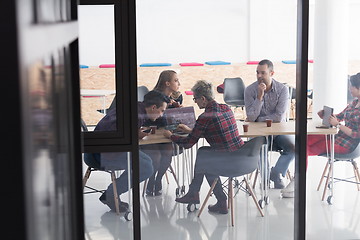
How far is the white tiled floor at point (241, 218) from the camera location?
3607 mm

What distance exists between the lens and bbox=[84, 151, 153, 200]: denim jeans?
11.6 ft

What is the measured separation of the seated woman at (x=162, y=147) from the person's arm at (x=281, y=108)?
1.76ft

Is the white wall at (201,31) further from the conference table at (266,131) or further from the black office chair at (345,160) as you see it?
the black office chair at (345,160)

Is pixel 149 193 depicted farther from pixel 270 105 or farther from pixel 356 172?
pixel 356 172

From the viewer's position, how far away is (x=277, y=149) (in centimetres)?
363

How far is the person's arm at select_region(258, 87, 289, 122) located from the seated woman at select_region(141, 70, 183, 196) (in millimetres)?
537

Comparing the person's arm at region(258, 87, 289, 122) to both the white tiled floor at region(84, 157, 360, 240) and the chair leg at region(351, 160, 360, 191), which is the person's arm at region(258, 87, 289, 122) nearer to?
the white tiled floor at region(84, 157, 360, 240)

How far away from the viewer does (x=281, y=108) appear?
11.8 ft

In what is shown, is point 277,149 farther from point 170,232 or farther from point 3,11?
point 3,11

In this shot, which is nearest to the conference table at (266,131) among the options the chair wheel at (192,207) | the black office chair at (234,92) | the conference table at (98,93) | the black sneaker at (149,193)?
the black office chair at (234,92)

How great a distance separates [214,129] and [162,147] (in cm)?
33

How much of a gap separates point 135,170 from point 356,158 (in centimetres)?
136

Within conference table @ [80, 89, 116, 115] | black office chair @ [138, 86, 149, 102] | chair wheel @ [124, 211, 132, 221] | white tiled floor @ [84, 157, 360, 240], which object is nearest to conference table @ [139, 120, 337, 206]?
white tiled floor @ [84, 157, 360, 240]

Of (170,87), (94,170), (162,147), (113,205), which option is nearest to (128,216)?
(113,205)
